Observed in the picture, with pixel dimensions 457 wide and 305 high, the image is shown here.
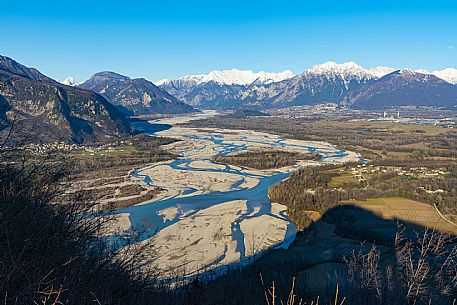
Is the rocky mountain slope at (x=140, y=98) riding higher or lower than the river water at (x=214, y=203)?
higher

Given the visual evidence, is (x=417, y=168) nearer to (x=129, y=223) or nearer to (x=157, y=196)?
(x=157, y=196)

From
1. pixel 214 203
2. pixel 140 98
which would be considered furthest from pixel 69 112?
pixel 140 98

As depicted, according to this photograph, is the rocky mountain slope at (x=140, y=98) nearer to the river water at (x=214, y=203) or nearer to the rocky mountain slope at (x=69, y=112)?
the rocky mountain slope at (x=69, y=112)

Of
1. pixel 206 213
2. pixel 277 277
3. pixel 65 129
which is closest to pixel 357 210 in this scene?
pixel 206 213

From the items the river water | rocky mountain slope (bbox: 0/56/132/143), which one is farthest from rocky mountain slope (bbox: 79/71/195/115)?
the river water

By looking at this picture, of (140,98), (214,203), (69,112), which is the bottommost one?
(214,203)

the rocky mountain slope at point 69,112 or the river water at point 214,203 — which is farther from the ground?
the rocky mountain slope at point 69,112

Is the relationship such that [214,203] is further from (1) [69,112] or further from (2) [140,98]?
(2) [140,98]

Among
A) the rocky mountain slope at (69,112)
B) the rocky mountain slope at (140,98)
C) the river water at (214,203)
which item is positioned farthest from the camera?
the rocky mountain slope at (140,98)

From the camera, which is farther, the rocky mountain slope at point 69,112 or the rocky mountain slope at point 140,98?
the rocky mountain slope at point 140,98

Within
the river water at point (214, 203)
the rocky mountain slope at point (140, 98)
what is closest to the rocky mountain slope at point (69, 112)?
the river water at point (214, 203)

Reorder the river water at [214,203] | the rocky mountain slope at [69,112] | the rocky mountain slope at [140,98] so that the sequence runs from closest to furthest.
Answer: the river water at [214,203]
the rocky mountain slope at [69,112]
the rocky mountain slope at [140,98]
